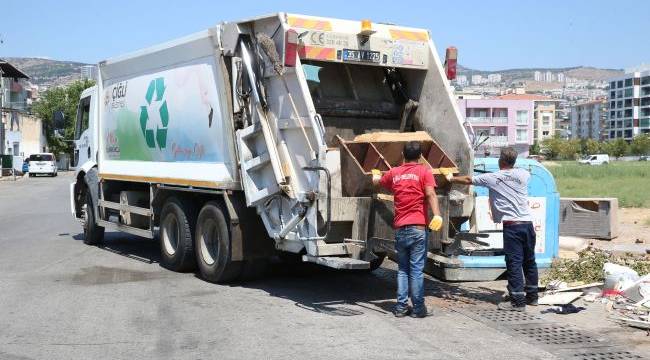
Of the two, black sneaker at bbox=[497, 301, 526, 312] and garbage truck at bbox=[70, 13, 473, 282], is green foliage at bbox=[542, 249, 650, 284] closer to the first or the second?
black sneaker at bbox=[497, 301, 526, 312]

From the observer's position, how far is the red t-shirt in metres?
6.89

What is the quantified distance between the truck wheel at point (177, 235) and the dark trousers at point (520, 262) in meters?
4.24

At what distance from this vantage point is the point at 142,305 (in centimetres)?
759

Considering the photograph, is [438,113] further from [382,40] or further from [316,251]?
[316,251]

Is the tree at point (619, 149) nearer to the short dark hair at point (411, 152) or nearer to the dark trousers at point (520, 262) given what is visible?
the dark trousers at point (520, 262)

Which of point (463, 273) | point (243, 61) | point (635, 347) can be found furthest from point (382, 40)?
point (635, 347)

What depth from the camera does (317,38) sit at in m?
7.77

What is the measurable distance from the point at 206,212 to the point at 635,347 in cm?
525

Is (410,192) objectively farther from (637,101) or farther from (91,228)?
(637,101)

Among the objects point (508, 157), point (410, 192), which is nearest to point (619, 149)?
point (508, 157)

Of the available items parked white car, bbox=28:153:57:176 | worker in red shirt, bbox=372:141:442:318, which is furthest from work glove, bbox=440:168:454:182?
parked white car, bbox=28:153:57:176

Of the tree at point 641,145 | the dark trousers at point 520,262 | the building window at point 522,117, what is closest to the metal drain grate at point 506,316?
the dark trousers at point 520,262

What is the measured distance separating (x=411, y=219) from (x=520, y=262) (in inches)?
55.5

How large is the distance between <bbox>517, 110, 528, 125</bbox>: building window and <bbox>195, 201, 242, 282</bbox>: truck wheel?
12239 cm
